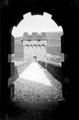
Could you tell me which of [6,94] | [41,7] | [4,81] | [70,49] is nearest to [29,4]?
[41,7]

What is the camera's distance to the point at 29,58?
5897 centimetres

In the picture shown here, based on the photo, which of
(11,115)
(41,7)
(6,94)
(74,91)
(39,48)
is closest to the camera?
(11,115)


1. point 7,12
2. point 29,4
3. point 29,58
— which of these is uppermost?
point 29,4

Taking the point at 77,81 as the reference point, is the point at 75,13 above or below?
above

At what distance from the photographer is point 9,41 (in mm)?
4129

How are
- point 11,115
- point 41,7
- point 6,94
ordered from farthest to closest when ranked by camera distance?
point 41,7 < point 6,94 < point 11,115

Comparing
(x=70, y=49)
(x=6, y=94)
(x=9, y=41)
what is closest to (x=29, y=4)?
(x=9, y=41)

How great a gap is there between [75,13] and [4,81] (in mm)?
2720

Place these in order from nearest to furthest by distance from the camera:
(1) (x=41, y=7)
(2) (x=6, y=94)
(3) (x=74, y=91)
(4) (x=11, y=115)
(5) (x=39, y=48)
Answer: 1. (4) (x=11, y=115)
2. (3) (x=74, y=91)
3. (2) (x=6, y=94)
4. (1) (x=41, y=7)
5. (5) (x=39, y=48)

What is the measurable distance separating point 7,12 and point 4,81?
6.65 feet

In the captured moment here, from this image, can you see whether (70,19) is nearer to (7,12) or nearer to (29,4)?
(29,4)

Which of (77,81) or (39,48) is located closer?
(77,81)

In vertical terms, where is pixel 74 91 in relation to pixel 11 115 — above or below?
above

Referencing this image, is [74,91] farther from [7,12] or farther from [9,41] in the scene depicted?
[7,12]
